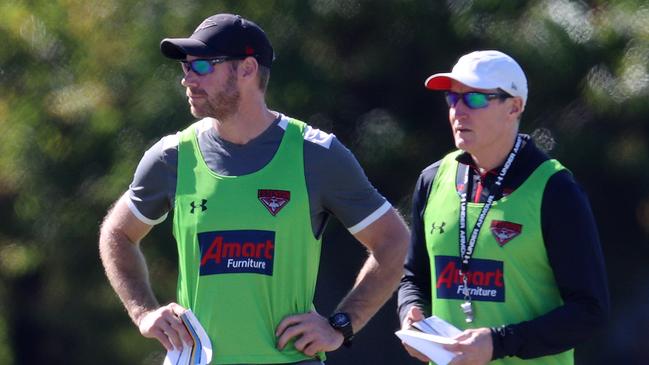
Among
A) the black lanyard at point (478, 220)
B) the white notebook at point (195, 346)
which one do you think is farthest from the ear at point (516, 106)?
the white notebook at point (195, 346)

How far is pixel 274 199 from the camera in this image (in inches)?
153

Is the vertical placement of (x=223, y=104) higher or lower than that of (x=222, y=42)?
lower

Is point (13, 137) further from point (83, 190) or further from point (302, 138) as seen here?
point (302, 138)

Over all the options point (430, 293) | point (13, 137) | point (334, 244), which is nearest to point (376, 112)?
point (334, 244)

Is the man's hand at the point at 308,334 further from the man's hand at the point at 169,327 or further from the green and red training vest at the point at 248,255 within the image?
the man's hand at the point at 169,327

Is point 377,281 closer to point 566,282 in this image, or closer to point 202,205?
point 202,205

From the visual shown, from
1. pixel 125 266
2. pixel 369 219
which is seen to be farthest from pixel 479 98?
pixel 125 266

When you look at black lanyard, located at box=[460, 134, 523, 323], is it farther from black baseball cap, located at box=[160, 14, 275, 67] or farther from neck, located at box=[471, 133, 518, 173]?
black baseball cap, located at box=[160, 14, 275, 67]

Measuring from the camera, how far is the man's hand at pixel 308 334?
3.84 metres

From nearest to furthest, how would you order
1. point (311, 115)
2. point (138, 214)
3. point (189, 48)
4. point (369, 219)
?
point (189, 48) < point (369, 219) < point (138, 214) < point (311, 115)

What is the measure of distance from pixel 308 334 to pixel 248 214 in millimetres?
443

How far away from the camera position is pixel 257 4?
22.5 ft

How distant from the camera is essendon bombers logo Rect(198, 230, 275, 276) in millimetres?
3830

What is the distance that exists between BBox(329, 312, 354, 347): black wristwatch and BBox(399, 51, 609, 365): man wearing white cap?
37 centimetres
